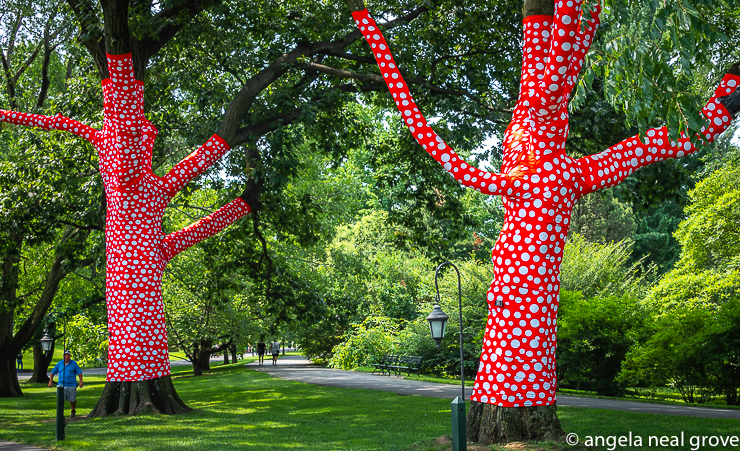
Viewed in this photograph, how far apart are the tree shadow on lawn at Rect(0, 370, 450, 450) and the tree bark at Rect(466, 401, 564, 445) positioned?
1287 millimetres

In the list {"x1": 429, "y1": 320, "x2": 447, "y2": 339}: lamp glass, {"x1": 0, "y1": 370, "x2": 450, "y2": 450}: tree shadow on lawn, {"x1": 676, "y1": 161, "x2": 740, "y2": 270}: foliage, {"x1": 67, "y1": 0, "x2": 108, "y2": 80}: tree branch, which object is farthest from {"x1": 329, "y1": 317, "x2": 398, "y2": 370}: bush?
{"x1": 67, "y1": 0, "x2": 108, "y2": 80}: tree branch

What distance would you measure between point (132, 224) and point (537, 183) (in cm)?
842

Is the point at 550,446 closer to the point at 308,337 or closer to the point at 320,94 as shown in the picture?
the point at 320,94

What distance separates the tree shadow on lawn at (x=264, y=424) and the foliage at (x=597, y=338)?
16.5 ft

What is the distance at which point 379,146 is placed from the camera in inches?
666

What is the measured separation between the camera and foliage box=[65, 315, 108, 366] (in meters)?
23.7

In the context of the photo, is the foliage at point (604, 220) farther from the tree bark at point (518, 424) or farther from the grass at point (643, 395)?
the tree bark at point (518, 424)

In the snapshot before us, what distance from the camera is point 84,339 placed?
2489 cm

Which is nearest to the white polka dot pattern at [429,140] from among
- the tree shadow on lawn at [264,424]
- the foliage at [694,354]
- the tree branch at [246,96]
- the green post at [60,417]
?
the tree shadow on lawn at [264,424]

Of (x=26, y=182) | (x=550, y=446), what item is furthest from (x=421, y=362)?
(x=550, y=446)

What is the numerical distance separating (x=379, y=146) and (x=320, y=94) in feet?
11.2

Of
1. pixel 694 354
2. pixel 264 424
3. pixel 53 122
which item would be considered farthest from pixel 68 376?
pixel 694 354

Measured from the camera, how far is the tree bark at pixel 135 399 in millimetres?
12102

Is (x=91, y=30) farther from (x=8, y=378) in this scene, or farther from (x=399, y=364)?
(x=399, y=364)
